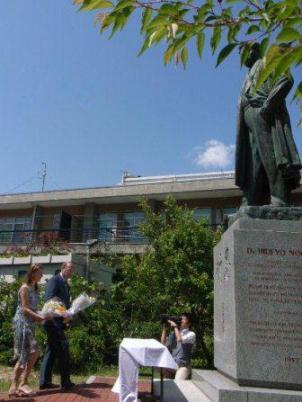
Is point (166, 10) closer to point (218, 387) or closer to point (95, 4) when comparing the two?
point (95, 4)

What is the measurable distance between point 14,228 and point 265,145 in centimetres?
2904

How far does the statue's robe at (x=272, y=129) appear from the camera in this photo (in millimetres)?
5156

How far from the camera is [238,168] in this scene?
579cm

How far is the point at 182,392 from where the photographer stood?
515cm

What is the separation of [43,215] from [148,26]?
97.5 feet

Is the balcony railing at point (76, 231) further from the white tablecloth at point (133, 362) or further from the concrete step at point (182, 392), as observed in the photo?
the white tablecloth at point (133, 362)

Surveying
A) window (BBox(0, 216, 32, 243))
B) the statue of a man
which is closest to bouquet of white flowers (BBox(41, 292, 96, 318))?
the statue of a man

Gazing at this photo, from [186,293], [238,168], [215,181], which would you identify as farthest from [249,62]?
[215,181]

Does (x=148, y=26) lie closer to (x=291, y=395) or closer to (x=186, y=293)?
(x=291, y=395)

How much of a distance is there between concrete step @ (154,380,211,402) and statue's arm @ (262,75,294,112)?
3.11 m

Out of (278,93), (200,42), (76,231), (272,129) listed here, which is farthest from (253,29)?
(76,231)

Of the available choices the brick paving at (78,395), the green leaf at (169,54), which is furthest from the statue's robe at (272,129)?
the brick paving at (78,395)

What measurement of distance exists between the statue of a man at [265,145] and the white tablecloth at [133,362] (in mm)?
2032

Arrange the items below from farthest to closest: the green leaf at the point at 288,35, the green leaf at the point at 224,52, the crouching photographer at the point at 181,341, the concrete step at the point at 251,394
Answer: the crouching photographer at the point at 181,341
the concrete step at the point at 251,394
the green leaf at the point at 224,52
the green leaf at the point at 288,35
